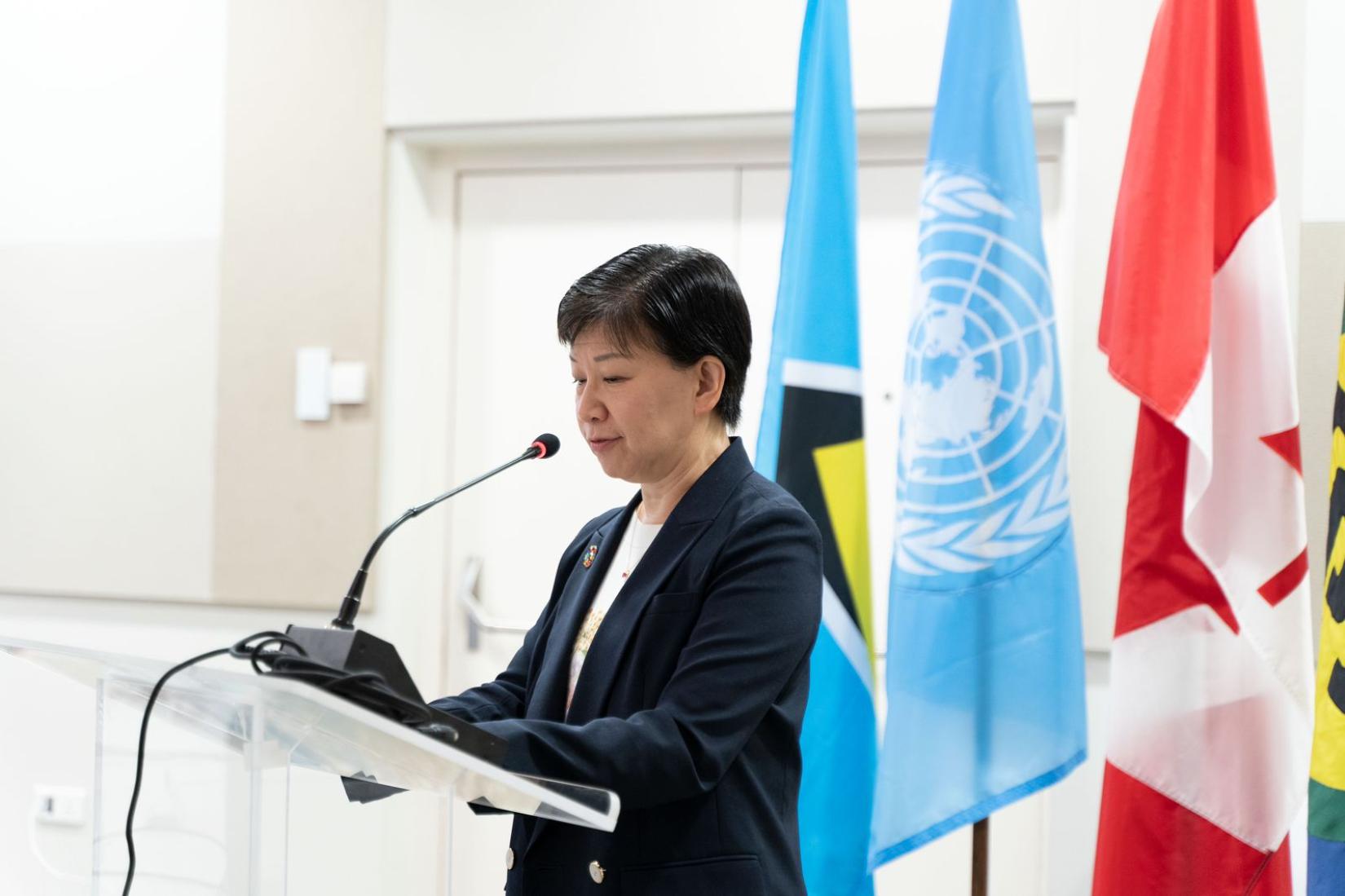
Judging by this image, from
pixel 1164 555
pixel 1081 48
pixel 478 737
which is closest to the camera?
pixel 478 737

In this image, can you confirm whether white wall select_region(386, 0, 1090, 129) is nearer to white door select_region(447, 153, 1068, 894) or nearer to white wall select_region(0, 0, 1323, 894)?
white wall select_region(0, 0, 1323, 894)

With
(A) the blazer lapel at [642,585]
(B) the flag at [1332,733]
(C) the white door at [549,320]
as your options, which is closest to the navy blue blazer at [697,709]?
(A) the blazer lapel at [642,585]

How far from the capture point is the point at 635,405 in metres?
1.41

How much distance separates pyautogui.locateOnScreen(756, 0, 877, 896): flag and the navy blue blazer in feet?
2.64

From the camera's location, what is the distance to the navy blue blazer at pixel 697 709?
Result: 1.23 metres

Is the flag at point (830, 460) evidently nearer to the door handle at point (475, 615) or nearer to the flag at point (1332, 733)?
the flag at point (1332, 733)

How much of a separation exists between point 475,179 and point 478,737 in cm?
213

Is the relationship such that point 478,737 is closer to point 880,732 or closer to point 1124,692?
point 1124,692

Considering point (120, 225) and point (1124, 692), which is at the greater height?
point (120, 225)

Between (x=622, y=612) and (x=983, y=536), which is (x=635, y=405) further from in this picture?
(x=983, y=536)

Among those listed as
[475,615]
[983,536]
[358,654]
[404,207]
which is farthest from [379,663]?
[404,207]

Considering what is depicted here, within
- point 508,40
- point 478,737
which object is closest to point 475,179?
point 508,40

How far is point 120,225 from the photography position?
10.2ft

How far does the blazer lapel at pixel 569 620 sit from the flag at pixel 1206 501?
34.9 inches
